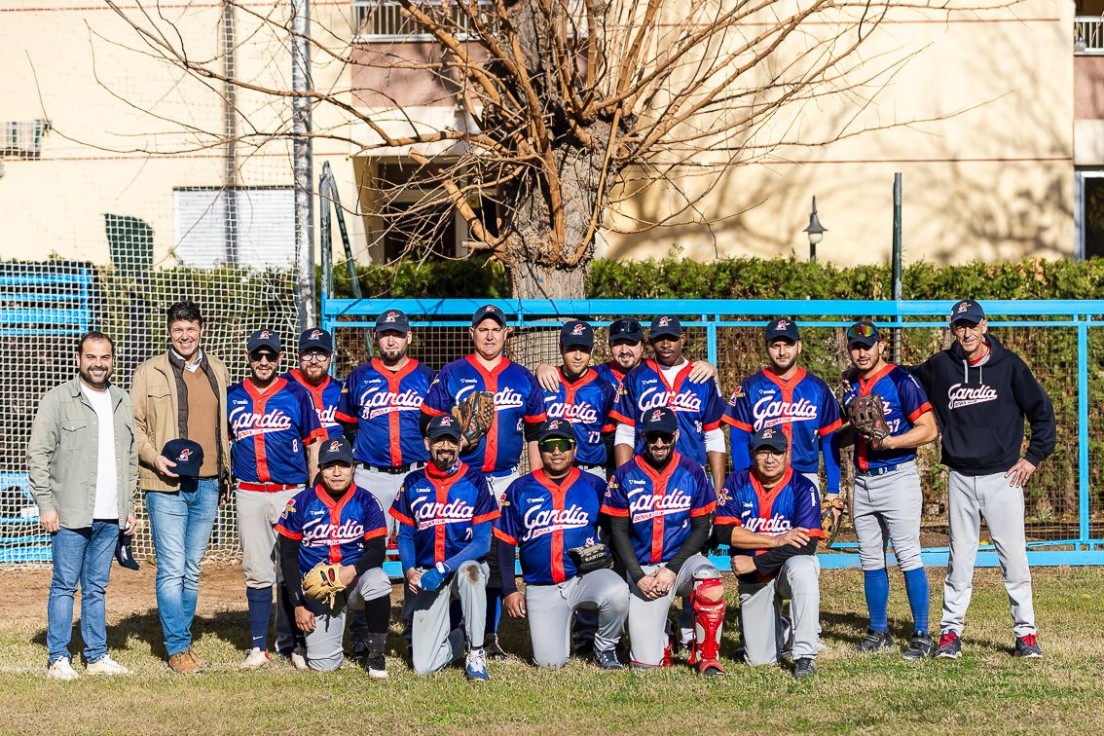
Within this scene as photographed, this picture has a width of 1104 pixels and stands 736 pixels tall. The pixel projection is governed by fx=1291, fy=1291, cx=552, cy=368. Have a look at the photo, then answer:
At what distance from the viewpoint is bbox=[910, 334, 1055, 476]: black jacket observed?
24.2 feet

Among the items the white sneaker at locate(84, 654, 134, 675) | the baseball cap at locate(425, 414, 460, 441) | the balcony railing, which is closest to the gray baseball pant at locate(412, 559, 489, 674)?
the baseball cap at locate(425, 414, 460, 441)

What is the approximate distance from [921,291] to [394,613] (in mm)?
5775

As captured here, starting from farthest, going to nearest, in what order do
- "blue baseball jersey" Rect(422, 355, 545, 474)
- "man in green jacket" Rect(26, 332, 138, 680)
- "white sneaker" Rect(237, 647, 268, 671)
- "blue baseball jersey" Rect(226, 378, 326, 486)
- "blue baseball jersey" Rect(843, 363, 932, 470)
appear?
1. "blue baseball jersey" Rect(422, 355, 545, 474)
2. "blue baseball jersey" Rect(226, 378, 326, 486)
3. "blue baseball jersey" Rect(843, 363, 932, 470)
4. "white sneaker" Rect(237, 647, 268, 671)
5. "man in green jacket" Rect(26, 332, 138, 680)

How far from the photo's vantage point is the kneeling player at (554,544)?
732 centimetres

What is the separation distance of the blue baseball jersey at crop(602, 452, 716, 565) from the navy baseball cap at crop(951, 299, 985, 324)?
5.70 ft

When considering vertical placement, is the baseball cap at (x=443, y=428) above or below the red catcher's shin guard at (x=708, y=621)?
above

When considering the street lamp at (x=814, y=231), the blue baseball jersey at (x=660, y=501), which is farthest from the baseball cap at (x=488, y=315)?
the street lamp at (x=814, y=231)

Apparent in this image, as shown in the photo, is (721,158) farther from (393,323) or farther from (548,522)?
(548,522)

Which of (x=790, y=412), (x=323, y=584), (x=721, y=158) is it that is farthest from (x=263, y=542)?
(x=721, y=158)

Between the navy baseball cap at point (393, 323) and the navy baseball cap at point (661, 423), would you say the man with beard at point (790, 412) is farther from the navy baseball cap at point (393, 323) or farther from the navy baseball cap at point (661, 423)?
the navy baseball cap at point (393, 323)

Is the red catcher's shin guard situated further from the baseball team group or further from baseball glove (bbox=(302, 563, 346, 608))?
baseball glove (bbox=(302, 563, 346, 608))

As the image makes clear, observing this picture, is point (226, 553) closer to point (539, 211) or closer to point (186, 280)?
point (186, 280)

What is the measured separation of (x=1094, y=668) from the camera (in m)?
7.01

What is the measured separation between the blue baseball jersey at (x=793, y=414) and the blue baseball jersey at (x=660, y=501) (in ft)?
1.79
